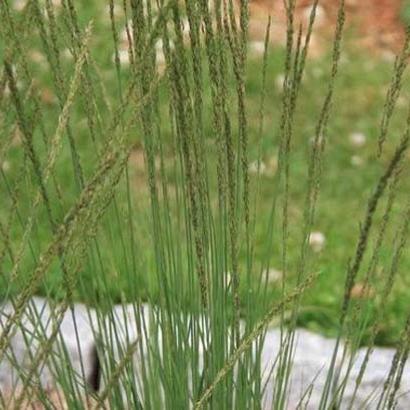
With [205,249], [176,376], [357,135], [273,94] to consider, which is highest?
[273,94]

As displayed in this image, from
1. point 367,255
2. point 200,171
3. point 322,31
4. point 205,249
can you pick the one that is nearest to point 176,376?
point 205,249

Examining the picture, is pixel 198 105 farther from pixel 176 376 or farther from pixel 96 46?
pixel 96 46

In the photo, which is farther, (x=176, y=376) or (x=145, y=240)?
(x=145, y=240)

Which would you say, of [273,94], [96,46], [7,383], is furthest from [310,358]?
[96,46]

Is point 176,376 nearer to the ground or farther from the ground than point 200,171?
nearer to the ground

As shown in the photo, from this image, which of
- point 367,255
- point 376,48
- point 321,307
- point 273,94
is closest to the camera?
point 321,307

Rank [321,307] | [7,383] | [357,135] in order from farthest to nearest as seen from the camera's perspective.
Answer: [357,135] → [321,307] → [7,383]

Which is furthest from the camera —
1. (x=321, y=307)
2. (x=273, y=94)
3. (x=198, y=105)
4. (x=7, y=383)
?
(x=273, y=94)

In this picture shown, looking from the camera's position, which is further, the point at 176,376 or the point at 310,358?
the point at 310,358

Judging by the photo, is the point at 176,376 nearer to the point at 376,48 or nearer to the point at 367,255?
the point at 367,255
